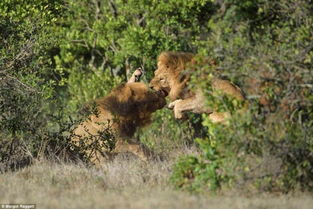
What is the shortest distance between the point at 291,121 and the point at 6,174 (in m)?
4.05

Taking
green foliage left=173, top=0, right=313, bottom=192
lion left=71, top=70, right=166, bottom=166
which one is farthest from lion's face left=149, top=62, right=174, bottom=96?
green foliage left=173, top=0, right=313, bottom=192

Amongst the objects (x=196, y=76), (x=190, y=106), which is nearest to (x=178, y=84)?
(x=190, y=106)

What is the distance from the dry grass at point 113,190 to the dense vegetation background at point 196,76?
1.41ft

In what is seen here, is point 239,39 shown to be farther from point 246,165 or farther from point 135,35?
point 135,35

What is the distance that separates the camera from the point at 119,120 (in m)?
12.1

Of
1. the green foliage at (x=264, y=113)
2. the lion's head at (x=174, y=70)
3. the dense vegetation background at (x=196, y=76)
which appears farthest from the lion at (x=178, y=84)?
the green foliage at (x=264, y=113)

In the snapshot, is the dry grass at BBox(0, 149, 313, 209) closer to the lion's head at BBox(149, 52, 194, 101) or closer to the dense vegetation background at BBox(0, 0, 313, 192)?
the dense vegetation background at BBox(0, 0, 313, 192)

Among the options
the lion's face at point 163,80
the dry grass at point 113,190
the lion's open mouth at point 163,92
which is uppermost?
the lion's face at point 163,80

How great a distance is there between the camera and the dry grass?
765 centimetres

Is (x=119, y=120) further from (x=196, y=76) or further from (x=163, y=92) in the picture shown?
(x=196, y=76)

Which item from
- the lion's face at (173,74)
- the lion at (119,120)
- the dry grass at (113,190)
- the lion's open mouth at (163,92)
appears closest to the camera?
the dry grass at (113,190)

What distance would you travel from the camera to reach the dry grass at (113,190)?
7652 millimetres

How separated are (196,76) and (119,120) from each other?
10.5 ft

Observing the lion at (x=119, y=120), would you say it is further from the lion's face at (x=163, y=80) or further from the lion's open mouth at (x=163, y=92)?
the lion's face at (x=163, y=80)
